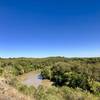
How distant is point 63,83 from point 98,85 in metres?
9.35

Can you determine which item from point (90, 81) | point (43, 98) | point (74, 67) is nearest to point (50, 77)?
point (74, 67)

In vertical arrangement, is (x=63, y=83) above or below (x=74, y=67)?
below

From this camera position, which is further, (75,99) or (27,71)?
(27,71)

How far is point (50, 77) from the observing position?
46.2 metres

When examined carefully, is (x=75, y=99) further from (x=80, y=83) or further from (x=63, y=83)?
(x=63, y=83)

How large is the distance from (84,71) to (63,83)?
19.7ft

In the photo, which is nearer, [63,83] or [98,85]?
[98,85]

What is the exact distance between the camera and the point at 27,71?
63.5m

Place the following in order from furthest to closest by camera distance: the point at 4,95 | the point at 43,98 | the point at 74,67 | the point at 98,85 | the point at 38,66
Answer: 1. the point at 38,66
2. the point at 74,67
3. the point at 98,85
4. the point at 43,98
5. the point at 4,95

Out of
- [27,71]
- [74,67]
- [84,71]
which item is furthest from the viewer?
[27,71]

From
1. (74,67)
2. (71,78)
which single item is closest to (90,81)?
(71,78)

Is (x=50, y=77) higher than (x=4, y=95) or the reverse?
the reverse

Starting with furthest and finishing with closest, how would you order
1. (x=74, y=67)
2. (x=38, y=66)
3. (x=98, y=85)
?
(x=38, y=66)
(x=74, y=67)
(x=98, y=85)

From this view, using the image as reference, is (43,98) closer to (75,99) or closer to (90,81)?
(75,99)
